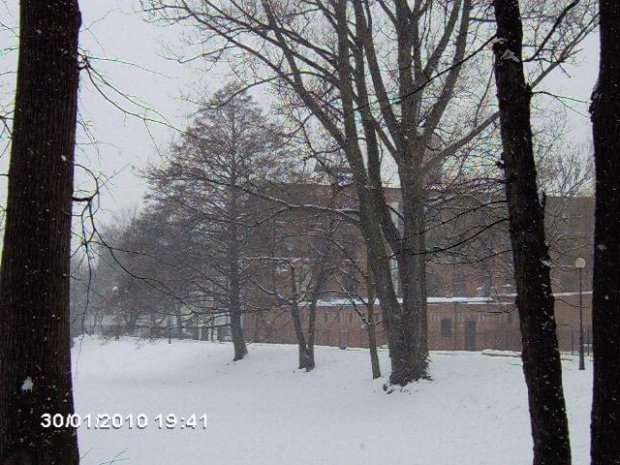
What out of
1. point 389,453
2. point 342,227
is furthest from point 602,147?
point 342,227

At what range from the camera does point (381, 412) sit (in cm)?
1622

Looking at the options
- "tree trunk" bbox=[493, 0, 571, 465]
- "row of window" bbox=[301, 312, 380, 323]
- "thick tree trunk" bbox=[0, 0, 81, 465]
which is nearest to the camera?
"thick tree trunk" bbox=[0, 0, 81, 465]

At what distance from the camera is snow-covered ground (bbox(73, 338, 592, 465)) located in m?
11.9

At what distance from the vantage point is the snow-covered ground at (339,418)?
468 inches

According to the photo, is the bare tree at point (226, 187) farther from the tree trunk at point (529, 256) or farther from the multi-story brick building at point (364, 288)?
the tree trunk at point (529, 256)

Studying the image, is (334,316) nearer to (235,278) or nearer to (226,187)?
(235,278)

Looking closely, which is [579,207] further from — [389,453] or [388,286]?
[389,453]

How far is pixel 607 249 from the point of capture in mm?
4969

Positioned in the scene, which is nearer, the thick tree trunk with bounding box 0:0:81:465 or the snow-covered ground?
the thick tree trunk with bounding box 0:0:81:465

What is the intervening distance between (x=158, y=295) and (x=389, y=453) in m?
21.6

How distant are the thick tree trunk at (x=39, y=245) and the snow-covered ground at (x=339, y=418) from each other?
5.25 ft

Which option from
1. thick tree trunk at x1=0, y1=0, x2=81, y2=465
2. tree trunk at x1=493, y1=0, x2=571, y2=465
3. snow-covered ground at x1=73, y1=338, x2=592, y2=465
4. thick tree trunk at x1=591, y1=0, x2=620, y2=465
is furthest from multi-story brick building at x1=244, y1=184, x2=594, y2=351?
thick tree trunk at x1=591, y1=0, x2=620, y2=465

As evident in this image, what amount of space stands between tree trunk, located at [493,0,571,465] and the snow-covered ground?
164 inches

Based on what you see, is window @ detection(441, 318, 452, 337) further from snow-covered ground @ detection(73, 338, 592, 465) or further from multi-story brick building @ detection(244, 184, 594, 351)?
snow-covered ground @ detection(73, 338, 592, 465)
